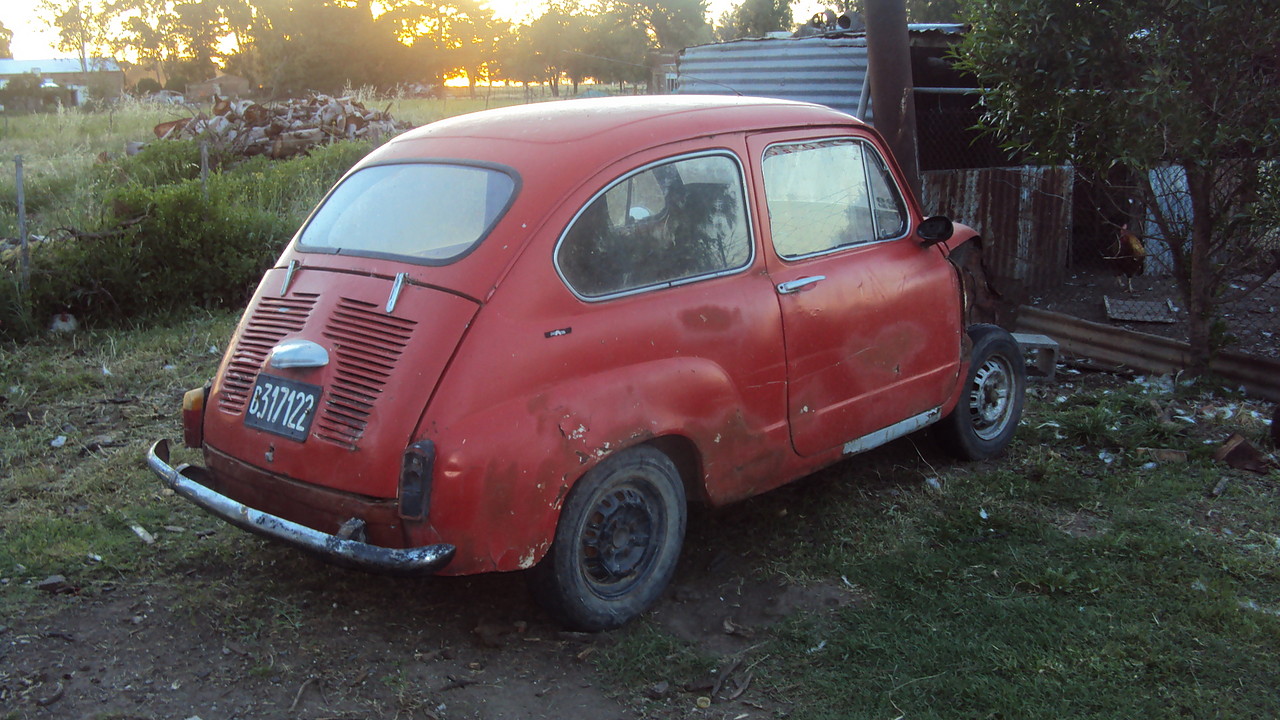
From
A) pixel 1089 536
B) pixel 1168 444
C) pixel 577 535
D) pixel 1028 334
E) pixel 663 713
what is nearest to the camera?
pixel 663 713

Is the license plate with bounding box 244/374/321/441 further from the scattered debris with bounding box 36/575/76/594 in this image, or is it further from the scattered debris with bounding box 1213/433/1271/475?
the scattered debris with bounding box 1213/433/1271/475

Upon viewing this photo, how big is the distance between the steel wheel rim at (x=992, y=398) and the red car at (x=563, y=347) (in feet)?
2.96

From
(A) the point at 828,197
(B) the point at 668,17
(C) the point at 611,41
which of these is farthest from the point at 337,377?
(B) the point at 668,17

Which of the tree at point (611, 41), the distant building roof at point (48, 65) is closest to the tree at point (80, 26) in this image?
the distant building roof at point (48, 65)

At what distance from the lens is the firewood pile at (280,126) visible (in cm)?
1647

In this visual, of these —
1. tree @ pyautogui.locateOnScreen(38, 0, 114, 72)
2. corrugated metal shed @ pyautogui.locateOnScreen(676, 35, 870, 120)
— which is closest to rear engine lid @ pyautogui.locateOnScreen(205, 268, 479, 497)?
corrugated metal shed @ pyautogui.locateOnScreen(676, 35, 870, 120)

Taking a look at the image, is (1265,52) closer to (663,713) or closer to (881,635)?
(881,635)

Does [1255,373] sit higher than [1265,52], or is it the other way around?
[1265,52]

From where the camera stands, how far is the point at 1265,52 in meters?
5.95

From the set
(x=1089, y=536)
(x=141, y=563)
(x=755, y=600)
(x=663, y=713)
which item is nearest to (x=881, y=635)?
(x=755, y=600)

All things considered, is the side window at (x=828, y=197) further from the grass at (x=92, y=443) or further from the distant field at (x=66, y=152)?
the distant field at (x=66, y=152)

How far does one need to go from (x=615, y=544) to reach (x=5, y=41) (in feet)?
318

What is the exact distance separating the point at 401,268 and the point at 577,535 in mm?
1099

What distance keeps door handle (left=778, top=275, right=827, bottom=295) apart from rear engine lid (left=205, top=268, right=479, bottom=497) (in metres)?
1.33
